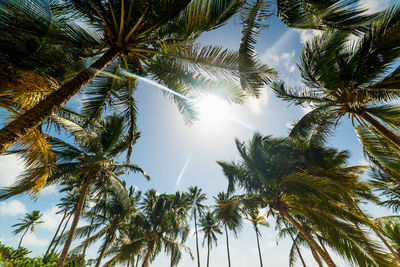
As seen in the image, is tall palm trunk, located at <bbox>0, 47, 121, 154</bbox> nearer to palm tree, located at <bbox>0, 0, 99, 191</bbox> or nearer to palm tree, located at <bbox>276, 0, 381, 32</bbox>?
palm tree, located at <bbox>0, 0, 99, 191</bbox>

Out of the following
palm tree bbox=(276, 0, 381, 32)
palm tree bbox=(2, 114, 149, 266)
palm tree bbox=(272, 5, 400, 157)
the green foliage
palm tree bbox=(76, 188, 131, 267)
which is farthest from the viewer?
palm tree bbox=(76, 188, 131, 267)

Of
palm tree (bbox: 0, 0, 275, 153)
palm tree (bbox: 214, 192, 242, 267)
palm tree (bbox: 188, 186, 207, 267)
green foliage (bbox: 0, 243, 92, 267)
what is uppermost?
palm tree (bbox: 188, 186, 207, 267)

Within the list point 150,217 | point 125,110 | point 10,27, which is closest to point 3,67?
point 10,27

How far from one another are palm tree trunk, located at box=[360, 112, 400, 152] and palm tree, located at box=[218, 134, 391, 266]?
4.79 feet

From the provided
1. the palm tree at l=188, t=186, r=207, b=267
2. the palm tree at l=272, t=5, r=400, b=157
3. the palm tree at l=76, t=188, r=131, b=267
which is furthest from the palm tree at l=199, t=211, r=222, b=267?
the palm tree at l=272, t=5, r=400, b=157

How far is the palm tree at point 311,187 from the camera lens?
15.1 ft

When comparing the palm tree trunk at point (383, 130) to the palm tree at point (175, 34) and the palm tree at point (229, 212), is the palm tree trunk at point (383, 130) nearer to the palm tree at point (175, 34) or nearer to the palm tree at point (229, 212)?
the palm tree at point (175, 34)

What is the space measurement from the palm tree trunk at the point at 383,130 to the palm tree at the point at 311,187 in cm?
146

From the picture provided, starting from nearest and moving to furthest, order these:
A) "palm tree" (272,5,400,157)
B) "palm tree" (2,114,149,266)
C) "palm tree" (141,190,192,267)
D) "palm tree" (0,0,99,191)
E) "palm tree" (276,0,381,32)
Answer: "palm tree" (0,0,99,191) → "palm tree" (276,0,381,32) → "palm tree" (272,5,400,157) → "palm tree" (2,114,149,266) → "palm tree" (141,190,192,267)

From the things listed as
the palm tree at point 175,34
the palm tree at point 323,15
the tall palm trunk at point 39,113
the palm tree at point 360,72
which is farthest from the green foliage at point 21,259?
the palm tree at point 360,72

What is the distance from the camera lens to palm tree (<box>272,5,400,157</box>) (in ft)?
14.6

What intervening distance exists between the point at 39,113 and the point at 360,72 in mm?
7706

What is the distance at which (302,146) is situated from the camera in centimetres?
845

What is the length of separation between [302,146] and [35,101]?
948 centimetres
